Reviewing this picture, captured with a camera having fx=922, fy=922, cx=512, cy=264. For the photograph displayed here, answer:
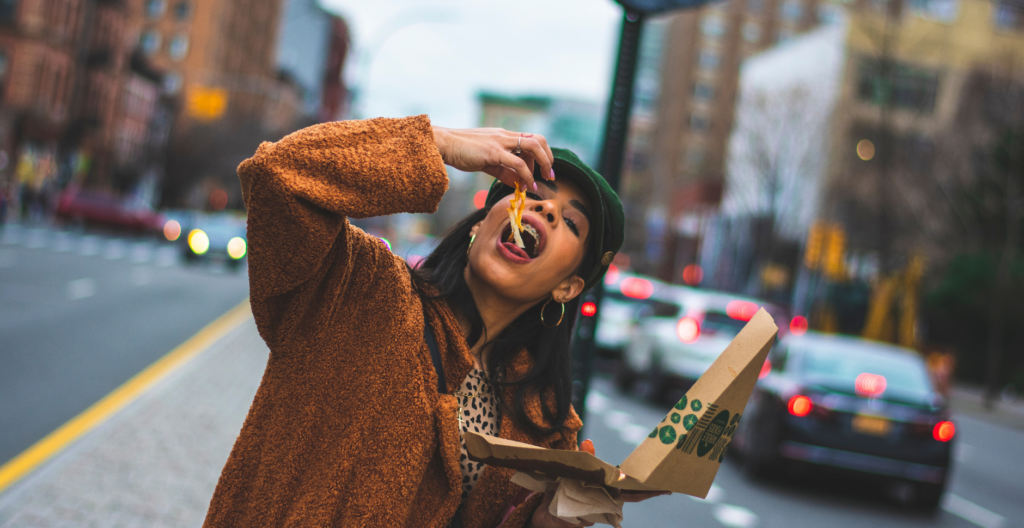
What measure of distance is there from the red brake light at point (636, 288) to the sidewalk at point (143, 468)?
433 inches

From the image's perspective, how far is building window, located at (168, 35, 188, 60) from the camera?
258ft

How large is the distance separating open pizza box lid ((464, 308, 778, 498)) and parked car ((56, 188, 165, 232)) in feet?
127

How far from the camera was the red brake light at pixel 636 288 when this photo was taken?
741 inches

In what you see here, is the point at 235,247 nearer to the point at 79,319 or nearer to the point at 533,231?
the point at 79,319

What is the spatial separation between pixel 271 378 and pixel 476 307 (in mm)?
570

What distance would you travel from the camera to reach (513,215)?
217 cm

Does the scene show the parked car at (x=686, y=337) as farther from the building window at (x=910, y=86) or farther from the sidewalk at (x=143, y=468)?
the building window at (x=910, y=86)

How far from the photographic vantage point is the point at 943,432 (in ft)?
28.3

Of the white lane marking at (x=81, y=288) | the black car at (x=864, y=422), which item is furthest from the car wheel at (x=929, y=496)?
the white lane marking at (x=81, y=288)

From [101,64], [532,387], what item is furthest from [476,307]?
[101,64]

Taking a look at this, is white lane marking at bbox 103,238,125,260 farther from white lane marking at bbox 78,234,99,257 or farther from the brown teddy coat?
the brown teddy coat

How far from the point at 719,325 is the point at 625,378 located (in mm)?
2462

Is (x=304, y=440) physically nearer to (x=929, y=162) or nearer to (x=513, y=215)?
(x=513, y=215)

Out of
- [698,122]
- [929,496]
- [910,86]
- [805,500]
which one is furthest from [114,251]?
A: [698,122]
